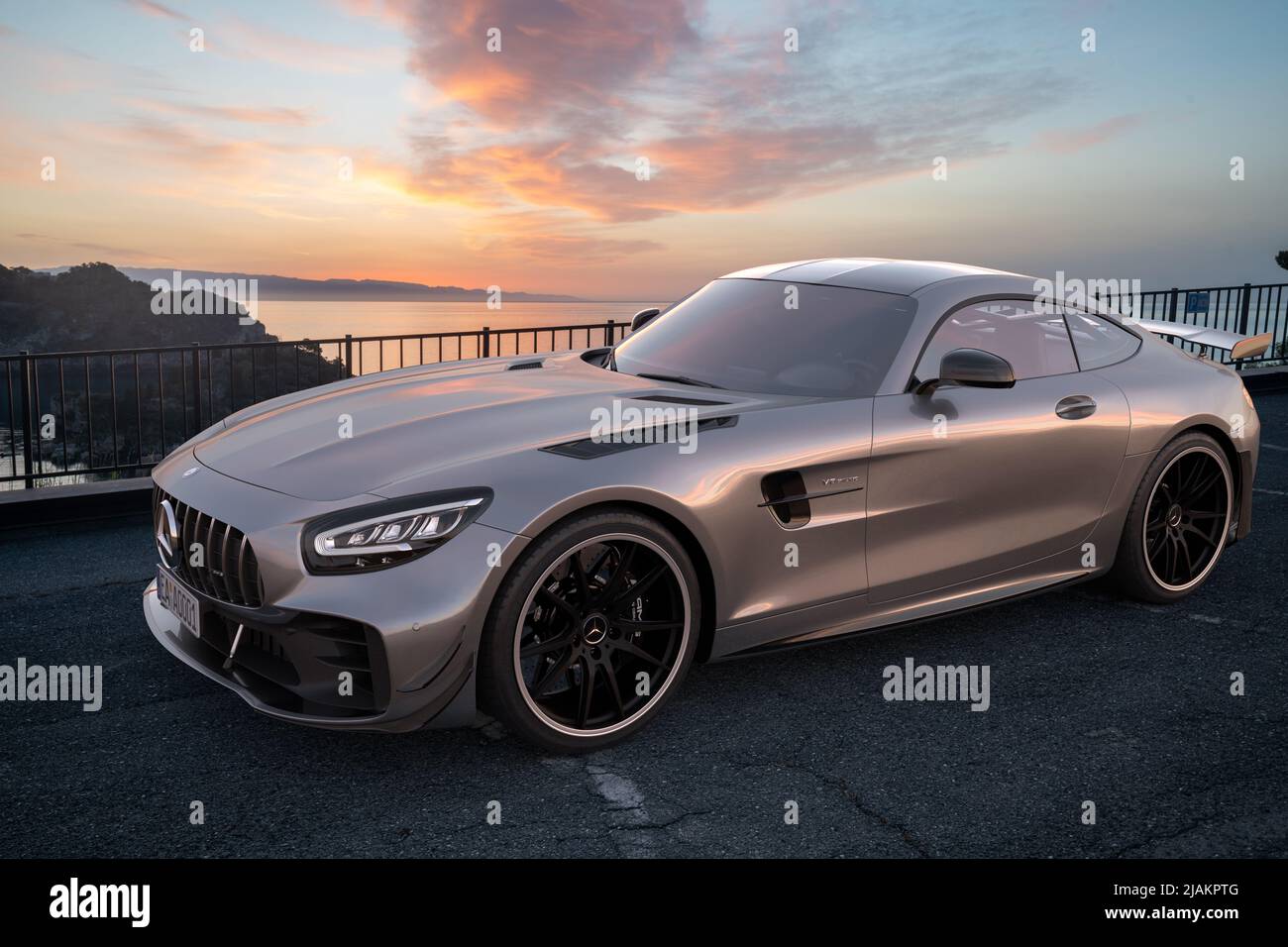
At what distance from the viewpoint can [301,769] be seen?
11.3 ft

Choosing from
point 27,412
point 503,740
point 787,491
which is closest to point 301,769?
point 503,740

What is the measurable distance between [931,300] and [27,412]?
295 inches

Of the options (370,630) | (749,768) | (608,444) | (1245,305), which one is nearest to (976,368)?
(608,444)

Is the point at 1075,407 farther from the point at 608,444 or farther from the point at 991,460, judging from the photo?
the point at 608,444

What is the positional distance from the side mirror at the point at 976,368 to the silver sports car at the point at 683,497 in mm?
14

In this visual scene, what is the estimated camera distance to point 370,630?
122 inches

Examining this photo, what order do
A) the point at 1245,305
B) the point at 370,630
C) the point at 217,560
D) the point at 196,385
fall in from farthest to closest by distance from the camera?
1. the point at 1245,305
2. the point at 196,385
3. the point at 217,560
4. the point at 370,630

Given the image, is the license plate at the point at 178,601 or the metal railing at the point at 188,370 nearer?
the license plate at the point at 178,601

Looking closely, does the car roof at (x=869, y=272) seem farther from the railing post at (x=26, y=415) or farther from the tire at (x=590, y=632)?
the railing post at (x=26, y=415)

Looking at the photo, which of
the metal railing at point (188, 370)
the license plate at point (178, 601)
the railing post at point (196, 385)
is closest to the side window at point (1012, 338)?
the license plate at point (178, 601)

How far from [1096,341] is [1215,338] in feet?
5.20

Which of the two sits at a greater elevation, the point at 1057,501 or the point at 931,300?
the point at 931,300

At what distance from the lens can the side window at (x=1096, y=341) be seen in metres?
4.94
